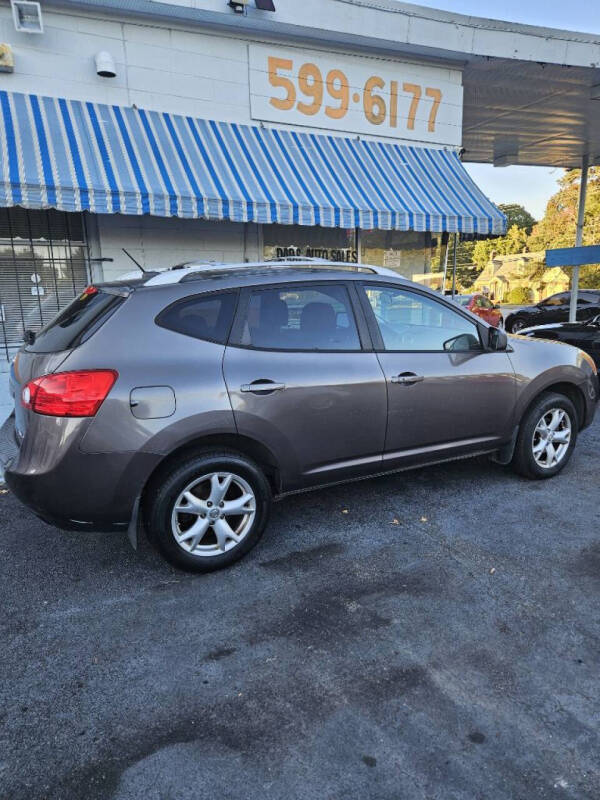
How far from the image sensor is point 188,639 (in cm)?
266

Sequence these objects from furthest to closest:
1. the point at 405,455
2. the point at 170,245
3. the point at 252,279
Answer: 1. the point at 170,245
2. the point at 405,455
3. the point at 252,279

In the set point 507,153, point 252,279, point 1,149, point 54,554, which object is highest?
point 507,153

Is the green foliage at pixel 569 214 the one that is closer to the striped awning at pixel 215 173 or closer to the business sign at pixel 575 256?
the business sign at pixel 575 256

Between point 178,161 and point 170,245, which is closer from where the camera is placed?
point 178,161

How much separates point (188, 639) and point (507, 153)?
49.6 ft

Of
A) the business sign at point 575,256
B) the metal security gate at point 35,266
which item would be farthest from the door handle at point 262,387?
the business sign at point 575,256

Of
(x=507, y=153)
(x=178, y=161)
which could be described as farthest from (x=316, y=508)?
(x=507, y=153)

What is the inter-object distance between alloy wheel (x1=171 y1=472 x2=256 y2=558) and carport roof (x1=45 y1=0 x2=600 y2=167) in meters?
6.02

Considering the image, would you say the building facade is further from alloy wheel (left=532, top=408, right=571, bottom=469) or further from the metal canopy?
alloy wheel (left=532, top=408, right=571, bottom=469)

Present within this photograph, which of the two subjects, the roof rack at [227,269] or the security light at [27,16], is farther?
the security light at [27,16]

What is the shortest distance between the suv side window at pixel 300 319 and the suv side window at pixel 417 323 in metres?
0.25

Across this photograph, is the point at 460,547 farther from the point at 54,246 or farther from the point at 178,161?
the point at 54,246

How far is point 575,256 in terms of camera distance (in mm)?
8438

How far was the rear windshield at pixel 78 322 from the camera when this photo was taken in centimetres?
296
